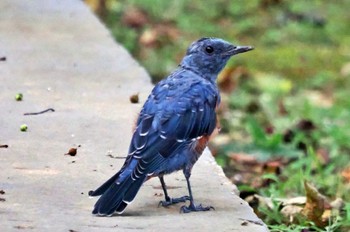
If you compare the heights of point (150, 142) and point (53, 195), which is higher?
point (150, 142)

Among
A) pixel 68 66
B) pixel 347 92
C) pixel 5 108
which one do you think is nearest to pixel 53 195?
pixel 5 108

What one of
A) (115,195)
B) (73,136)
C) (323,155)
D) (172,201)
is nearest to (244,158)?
(323,155)

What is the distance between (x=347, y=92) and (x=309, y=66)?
83cm

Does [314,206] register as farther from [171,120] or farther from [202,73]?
[171,120]

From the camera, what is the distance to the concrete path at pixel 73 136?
5.12m

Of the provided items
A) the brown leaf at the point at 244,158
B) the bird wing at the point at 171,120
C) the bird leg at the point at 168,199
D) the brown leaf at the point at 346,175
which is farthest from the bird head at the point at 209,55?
the brown leaf at the point at 244,158

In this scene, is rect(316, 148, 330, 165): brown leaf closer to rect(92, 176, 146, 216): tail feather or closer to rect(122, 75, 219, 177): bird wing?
rect(122, 75, 219, 177): bird wing

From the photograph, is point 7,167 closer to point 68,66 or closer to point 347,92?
point 68,66

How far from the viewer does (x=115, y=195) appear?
16.8 feet

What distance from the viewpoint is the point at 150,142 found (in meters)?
5.37

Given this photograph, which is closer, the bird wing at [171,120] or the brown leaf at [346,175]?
the bird wing at [171,120]

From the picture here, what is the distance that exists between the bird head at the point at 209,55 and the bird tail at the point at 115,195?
0.97 m

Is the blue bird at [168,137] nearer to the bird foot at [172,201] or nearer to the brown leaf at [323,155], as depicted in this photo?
the bird foot at [172,201]

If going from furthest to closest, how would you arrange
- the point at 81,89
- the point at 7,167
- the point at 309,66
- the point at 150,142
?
1. the point at 309,66
2. the point at 81,89
3. the point at 7,167
4. the point at 150,142
